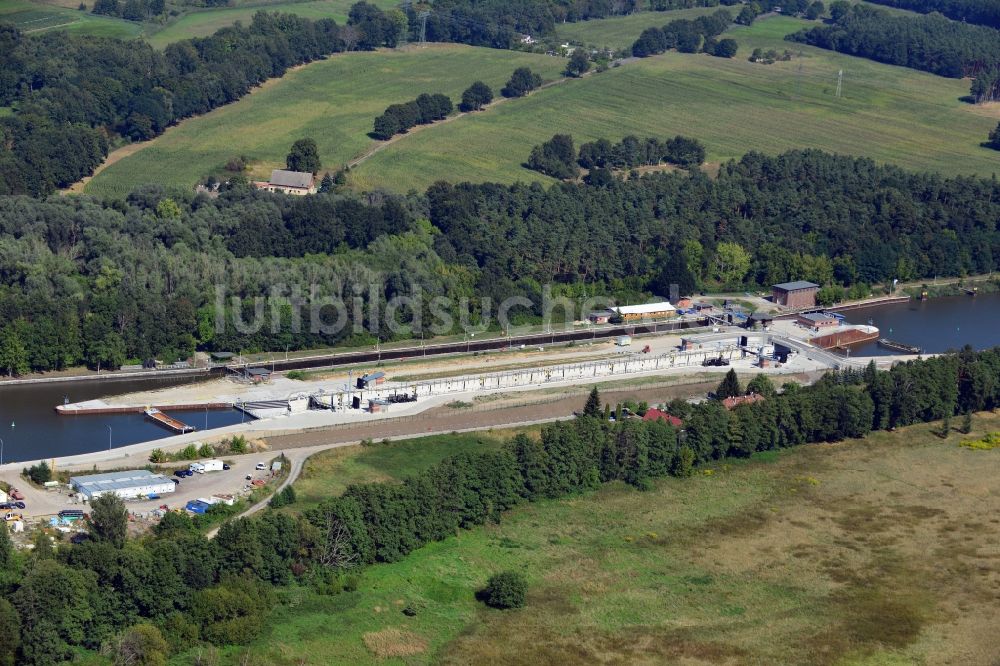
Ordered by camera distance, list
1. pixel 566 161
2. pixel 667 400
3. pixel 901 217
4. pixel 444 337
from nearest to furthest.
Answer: pixel 667 400 → pixel 444 337 → pixel 901 217 → pixel 566 161

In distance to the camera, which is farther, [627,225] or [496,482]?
[627,225]

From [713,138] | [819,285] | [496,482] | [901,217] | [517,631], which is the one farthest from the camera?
[713,138]

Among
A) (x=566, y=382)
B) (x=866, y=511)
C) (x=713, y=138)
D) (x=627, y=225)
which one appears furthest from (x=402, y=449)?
(x=713, y=138)

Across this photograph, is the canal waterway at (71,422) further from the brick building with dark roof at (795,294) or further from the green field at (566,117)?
the brick building with dark roof at (795,294)

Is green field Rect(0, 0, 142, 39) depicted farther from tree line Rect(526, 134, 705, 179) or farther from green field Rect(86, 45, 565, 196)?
tree line Rect(526, 134, 705, 179)

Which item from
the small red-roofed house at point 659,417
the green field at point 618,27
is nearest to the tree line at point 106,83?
the green field at point 618,27

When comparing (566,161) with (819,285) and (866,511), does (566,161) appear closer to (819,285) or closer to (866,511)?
(819,285)

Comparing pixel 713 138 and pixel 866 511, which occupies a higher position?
Answer: pixel 713 138
